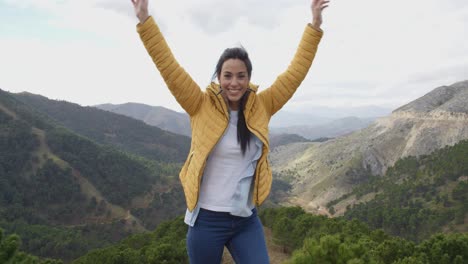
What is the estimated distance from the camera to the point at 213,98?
124 inches

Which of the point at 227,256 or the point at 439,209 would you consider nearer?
the point at 227,256

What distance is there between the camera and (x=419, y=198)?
216ft

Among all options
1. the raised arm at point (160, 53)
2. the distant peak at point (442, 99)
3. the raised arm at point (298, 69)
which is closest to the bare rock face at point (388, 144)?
the distant peak at point (442, 99)

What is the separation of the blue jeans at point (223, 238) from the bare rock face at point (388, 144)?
93359 millimetres

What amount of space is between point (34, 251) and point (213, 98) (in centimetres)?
6691

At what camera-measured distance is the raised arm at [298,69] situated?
135 inches

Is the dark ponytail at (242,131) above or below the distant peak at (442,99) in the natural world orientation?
below

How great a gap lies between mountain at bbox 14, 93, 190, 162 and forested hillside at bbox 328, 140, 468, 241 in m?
93.7

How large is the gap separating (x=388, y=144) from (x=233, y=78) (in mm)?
119087

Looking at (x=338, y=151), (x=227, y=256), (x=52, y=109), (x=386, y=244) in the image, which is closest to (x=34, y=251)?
(x=227, y=256)

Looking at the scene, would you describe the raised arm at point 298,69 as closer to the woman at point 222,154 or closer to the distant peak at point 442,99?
the woman at point 222,154

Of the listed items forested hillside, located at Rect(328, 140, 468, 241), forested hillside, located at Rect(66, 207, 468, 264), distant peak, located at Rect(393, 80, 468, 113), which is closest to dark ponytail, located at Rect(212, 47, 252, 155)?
forested hillside, located at Rect(66, 207, 468, 264)

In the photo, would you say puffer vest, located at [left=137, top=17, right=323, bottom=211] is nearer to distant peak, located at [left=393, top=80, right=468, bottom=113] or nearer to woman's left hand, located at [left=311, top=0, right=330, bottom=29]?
woman's left hand, located at [left=311, top=0, right=330, bottom=29]

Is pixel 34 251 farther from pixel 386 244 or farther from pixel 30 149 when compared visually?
pixel 386 244
